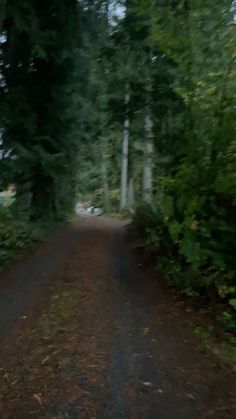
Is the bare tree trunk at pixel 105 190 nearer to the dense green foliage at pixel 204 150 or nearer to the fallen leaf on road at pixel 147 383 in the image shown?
the dense green foliage at pixel 204 150

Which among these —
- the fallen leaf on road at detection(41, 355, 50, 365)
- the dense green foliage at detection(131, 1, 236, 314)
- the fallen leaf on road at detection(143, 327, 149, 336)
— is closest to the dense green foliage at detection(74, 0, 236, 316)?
the dense green foliage at detection(131, 1, 236, 314)

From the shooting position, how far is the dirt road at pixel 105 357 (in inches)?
146

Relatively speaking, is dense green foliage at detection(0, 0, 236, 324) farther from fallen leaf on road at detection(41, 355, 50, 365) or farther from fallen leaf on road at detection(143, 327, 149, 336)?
fallen leaf on road at detection(41, 355, 50, 365)

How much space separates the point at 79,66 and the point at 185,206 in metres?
7.16

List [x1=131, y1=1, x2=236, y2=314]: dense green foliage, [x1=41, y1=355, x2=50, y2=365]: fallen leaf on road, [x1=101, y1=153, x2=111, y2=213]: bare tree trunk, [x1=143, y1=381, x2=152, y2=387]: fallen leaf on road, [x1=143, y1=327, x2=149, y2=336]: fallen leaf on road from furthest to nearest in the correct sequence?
1. [x1=101, y1=153, x2=111, y2=213]: bare tree trunk
2. [x1=131, y1=1, x2=236, y2=314]: dense green foliage
3. [x1=143, y1=327, x2=149, y2=336]: fallen leaf on road
4. [x1=41, y1=355, x2=50, y2=365]: fallen leaf on road
5. [x1=143, y1=381, x2=152, y2=387]: fallen leaf on road

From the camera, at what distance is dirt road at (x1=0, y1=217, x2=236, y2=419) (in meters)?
3.71

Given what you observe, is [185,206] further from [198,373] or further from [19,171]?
[19,171]

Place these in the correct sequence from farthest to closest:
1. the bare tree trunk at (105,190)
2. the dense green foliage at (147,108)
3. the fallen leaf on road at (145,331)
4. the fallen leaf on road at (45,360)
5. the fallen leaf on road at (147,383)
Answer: the bare tree trunk at (105,190), the dense green foliage at (147,108), the fallen leaf on road at (145,331), the fallen leaf on road at (45,360), the fallen leaf on road at (147,383)

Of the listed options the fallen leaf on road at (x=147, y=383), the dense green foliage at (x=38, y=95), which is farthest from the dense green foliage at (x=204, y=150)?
the dense green foliage at (x=38, y=95)

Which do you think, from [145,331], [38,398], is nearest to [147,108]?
[145,331]

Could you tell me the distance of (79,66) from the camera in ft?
38.2

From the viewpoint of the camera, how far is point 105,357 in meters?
4.60

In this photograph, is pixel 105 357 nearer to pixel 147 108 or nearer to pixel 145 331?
pixel 145 331

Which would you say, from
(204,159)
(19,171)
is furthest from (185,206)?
(19,171)
